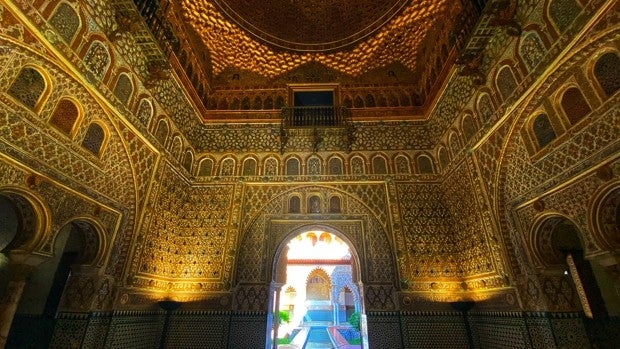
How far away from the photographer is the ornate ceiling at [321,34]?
6.79 m

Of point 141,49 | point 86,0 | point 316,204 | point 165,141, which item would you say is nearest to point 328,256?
point 316,204

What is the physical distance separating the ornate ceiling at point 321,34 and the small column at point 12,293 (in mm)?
5843

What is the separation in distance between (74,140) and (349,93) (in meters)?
6.45

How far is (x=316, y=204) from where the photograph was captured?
6.89 metres

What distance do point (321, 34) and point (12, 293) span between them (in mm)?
8361

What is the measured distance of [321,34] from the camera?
791 centimetres

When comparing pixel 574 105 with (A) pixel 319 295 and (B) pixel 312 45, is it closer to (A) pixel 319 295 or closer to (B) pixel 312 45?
(B) pixel 312 45

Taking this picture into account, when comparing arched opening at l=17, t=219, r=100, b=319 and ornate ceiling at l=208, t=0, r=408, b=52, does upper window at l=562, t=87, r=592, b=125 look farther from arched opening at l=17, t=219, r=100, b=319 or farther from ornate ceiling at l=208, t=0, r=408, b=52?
arched opening at l=17, t=219, r=100, b=319

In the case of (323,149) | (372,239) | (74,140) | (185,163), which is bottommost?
(372,239)

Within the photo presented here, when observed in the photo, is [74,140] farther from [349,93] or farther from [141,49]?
[349,93]

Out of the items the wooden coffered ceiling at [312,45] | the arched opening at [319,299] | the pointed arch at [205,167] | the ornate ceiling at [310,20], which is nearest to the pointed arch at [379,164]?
the wooden coffered ceiling at [312,45]

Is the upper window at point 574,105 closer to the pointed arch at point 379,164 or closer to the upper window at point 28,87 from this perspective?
the pointed arch at point 379,164

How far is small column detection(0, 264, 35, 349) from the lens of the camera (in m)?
3.41

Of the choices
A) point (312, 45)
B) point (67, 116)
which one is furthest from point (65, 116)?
point (312, 45)
